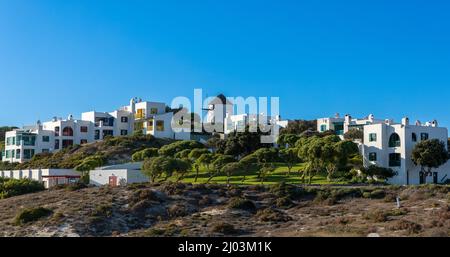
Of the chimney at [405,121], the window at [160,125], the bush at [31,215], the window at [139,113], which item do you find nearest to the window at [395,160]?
the chimney at [405,121]

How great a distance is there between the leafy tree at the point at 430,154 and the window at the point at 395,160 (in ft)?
6.04

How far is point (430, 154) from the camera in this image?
5372 centimetres

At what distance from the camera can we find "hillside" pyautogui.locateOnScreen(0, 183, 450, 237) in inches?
1436

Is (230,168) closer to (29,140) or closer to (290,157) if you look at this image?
(290,157)

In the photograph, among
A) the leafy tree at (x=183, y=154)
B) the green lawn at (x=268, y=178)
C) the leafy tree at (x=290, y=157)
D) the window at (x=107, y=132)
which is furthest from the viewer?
the window at (x=107, y=132)

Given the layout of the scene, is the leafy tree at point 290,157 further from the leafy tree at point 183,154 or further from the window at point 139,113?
the window at point 139,113

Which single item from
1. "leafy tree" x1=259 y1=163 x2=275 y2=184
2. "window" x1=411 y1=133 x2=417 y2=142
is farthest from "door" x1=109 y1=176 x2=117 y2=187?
"window" x1=411 y1=133 x2=417 y2=142

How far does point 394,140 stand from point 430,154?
4755 mm

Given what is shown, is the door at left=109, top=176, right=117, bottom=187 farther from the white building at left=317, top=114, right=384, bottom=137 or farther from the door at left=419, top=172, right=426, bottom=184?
the white building at left=317, top=114, right=384, bottom=137

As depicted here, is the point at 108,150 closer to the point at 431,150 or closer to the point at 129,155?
the point at 129,155

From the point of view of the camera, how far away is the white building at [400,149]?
185ft

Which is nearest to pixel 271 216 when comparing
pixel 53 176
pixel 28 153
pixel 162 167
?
pixel 162 167
